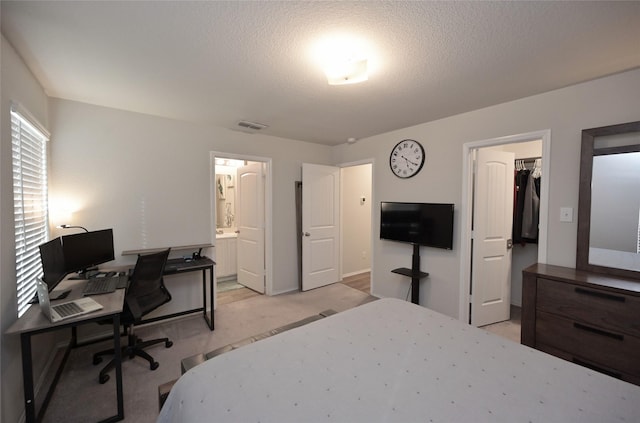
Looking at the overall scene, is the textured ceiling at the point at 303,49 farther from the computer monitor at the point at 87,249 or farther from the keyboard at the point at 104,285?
the keyboard at the point at 104,285

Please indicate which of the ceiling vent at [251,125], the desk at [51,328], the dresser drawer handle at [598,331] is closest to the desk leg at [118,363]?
the desk at [51,328]

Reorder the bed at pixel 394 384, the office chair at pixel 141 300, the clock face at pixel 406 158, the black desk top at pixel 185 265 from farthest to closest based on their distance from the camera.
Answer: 1. the clock face at pixel 406 158
2. the black desk top at pixel 185 265
3. the office chair at pixel 141 300
4. the bed at pixel 394 384

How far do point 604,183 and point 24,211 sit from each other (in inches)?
173

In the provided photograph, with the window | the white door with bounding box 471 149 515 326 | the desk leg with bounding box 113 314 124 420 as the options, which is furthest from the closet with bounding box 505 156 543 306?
the window

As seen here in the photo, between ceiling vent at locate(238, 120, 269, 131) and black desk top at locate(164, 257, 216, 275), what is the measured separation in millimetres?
1759

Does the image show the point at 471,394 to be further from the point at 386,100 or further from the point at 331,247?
the point at 331,247

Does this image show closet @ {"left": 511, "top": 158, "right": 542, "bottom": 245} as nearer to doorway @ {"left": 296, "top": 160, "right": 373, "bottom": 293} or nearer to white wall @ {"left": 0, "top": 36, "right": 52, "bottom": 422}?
doorway @ {"left": 296, "top": 160, "right": 373, "bottom": 293}

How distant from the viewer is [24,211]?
6.31 feet

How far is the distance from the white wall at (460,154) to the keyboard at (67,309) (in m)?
3.32

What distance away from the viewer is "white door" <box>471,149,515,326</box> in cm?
305

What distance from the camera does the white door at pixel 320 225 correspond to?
14.1 feet

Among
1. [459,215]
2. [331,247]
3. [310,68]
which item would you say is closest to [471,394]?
[310,68]

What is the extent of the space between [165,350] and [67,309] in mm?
1154

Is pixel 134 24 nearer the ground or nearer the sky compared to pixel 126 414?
nearer the sky
